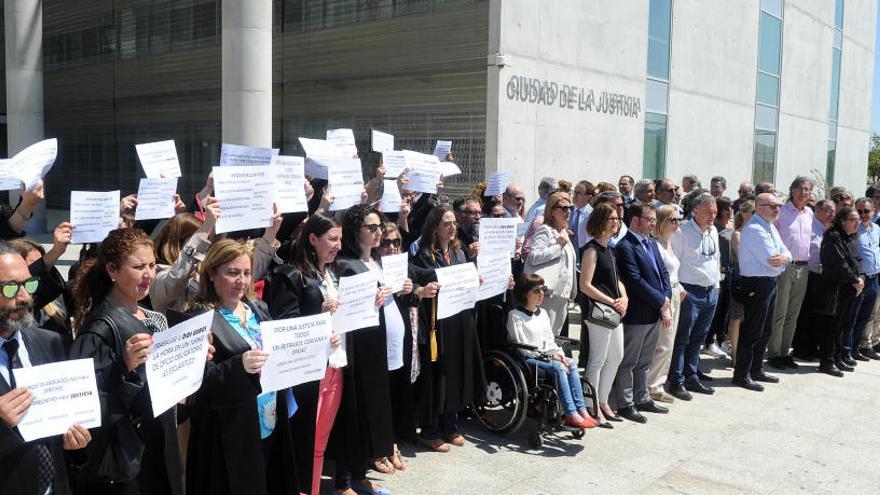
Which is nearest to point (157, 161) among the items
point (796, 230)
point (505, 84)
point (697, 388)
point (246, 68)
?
point (697, 388)

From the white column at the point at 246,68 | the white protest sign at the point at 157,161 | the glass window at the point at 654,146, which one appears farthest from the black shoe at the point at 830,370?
the glass window at the point at 654,146

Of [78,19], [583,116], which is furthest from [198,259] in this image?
[78,19]

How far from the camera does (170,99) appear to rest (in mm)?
24031

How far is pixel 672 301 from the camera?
7531 millimetres

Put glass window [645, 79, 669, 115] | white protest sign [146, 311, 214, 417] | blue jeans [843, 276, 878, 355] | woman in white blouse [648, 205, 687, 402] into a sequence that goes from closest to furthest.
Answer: white protest sign [146, 311, 214, 417] < woman in white blouse [648, 205, 687, 402] < blue jeans [843, 276, 878, 355] < glass window [645, 79, 669, 115]

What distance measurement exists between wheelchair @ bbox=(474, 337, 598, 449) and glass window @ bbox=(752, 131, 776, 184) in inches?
766

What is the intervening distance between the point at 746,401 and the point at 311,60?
1399 cm

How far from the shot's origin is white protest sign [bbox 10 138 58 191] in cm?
475

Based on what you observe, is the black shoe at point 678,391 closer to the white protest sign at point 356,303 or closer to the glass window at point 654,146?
the white protest sign at point 356,303

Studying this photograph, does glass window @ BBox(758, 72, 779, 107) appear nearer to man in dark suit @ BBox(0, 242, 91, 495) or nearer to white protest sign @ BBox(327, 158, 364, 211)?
white protest sign @ BBox(327, 158, 364, 211)

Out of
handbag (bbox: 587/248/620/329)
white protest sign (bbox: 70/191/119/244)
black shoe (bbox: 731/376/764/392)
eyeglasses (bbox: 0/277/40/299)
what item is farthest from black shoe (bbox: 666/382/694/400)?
eyeglasses (bbox: 0/277/40/299)

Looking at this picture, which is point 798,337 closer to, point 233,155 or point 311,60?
point 233,155

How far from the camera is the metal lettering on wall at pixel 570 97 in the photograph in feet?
49.5

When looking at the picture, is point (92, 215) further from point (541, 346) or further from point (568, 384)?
point (568, 384)
